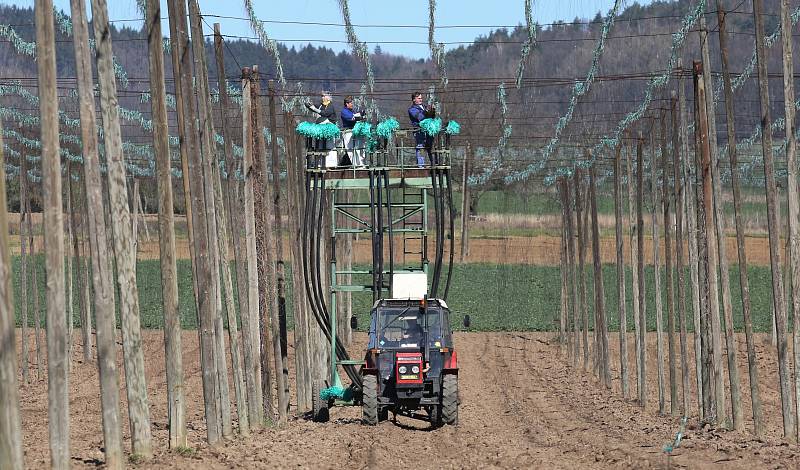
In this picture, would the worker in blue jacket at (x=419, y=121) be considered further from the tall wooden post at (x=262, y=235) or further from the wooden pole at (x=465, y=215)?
the wooden pole at (x=465, y=215)

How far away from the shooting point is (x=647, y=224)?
7281cm

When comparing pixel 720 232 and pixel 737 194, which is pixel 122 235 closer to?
pixel 737 194

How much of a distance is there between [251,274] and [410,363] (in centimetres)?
454

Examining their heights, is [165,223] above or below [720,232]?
above

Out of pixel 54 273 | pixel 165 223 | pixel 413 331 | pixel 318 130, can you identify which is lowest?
pixel 413 331

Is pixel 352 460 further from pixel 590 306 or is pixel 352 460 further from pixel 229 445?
pixel 590 306

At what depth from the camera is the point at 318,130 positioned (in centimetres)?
2536

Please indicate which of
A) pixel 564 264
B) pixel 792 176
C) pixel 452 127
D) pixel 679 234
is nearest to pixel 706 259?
pixel 679 234

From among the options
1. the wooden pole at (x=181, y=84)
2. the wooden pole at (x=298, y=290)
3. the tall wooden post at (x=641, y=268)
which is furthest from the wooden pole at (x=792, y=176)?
the wooden pole at (x=298, y=290)

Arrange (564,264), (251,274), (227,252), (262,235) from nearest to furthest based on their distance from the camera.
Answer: (227,252) < (251,274) < (262,235) < (564,264)

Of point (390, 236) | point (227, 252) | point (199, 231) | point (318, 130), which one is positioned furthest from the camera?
point (318, 130)

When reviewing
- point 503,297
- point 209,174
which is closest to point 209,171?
point 209,174

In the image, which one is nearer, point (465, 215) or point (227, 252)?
point (227, 252)

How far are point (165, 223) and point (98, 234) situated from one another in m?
2.08
